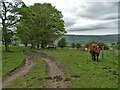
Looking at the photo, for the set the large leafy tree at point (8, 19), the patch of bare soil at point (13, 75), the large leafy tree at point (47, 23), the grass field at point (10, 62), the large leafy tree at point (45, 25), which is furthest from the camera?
the large leafy tree at point (47, 23)

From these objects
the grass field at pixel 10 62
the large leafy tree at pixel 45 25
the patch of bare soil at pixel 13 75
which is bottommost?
the patch of bare soil at pixel 13 75

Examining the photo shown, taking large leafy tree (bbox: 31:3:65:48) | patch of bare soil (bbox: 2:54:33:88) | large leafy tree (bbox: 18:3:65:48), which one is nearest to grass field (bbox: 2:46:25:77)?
patch of bare soil (bbox: 2:54:33:88)

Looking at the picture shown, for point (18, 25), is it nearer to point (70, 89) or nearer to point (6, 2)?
point (6, 2)

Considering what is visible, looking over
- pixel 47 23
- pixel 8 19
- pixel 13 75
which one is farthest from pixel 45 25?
pixel 13 75

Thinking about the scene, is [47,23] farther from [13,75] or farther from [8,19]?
[13,75]

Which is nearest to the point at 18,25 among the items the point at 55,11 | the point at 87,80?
the point at 55,11

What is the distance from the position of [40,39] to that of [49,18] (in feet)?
20.8

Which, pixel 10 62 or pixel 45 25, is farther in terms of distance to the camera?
pixel 45 25

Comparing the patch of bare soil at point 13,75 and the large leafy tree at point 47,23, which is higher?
the large leafy tree at point 47,23

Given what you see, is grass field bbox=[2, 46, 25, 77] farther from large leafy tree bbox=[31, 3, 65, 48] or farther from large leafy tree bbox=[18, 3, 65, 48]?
large leafy tree bbox=[31, 3, 65, 48]

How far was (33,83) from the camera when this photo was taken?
16766 mm

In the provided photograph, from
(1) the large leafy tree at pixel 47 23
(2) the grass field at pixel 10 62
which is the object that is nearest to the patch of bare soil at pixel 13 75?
(2) the grass field at pixel 10 62

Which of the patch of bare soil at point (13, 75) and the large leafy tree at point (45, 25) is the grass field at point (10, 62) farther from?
the large leafy tree at point (45, 25)

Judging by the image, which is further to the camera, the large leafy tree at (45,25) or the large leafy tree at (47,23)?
the large leafy tree at (47,23)
